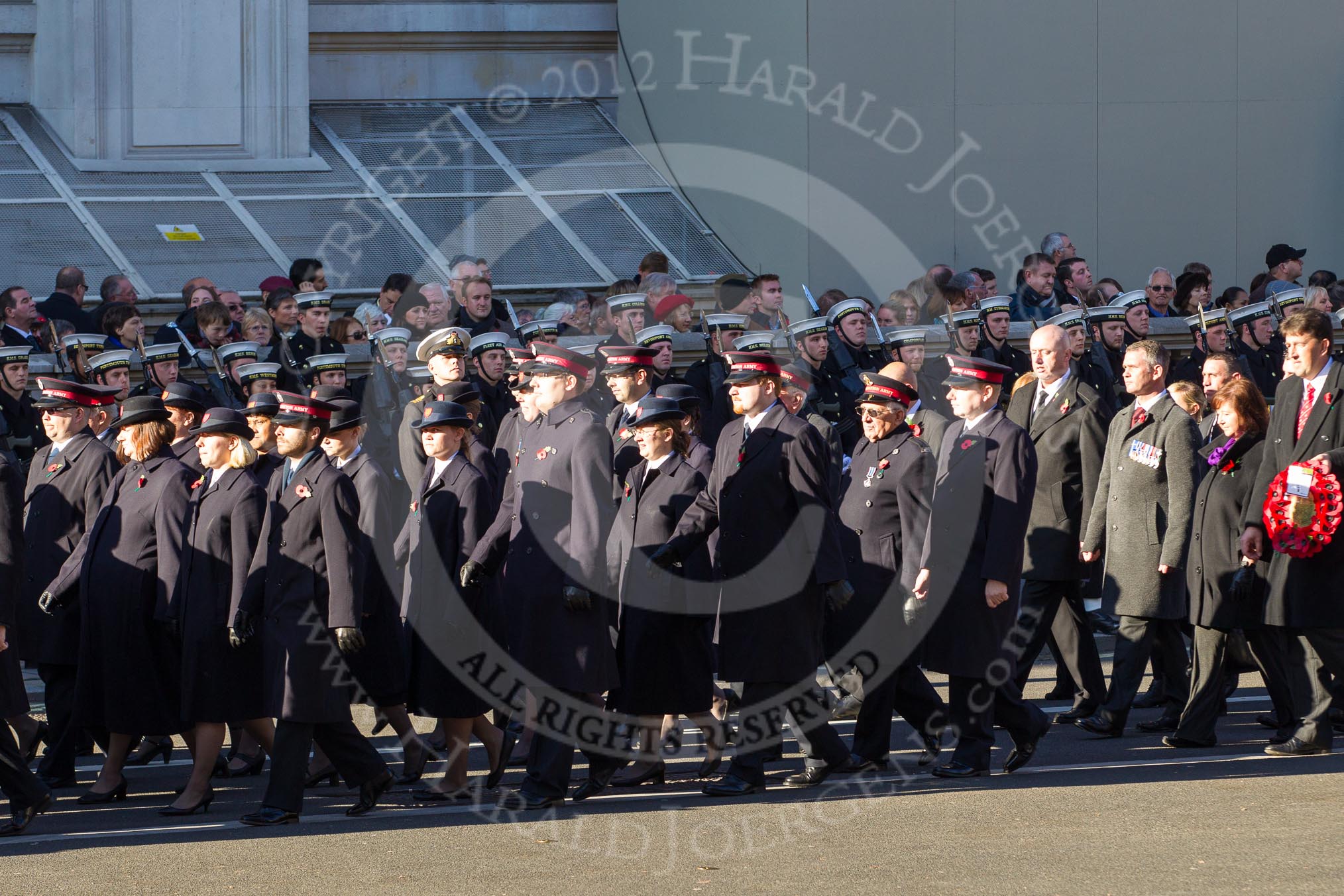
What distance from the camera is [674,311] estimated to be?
42.3ft

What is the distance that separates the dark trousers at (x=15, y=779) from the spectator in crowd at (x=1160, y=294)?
9.40 metres

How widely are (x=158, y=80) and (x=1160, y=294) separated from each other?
32.3 feet

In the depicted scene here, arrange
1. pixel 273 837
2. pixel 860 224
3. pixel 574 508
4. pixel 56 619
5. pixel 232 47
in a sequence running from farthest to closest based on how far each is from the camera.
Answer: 1. pixel 232 47
2. pixel 860 224
3. pixel 56 619
4. pixel 574 508
5. pixel 273 837

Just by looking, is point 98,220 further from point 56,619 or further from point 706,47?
point 56,619

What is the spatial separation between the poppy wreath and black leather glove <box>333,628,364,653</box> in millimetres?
3780

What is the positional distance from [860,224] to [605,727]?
31.8 feet

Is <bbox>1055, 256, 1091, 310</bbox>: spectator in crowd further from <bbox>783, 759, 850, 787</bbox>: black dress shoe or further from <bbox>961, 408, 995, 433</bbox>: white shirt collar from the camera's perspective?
<bbox>783, 759, 850, 787</bbox>: black dress shoe

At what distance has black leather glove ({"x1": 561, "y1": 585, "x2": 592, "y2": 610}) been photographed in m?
7.80

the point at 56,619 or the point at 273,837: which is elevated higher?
the point at 56,619

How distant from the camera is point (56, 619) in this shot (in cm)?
881

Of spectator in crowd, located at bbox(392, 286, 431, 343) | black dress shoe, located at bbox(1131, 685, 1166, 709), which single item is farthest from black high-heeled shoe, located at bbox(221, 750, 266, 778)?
spectator in crowd, located at bbox(392, 286, 431, 343)

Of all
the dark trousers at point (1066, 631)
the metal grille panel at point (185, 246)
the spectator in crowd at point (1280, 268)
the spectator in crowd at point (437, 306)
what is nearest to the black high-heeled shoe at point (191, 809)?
the dark trousers at point (1066, 631)

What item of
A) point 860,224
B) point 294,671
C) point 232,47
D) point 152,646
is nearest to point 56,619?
point 152,646

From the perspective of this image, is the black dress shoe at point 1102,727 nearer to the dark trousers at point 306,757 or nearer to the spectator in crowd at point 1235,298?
the dark trousers at point 306,757
